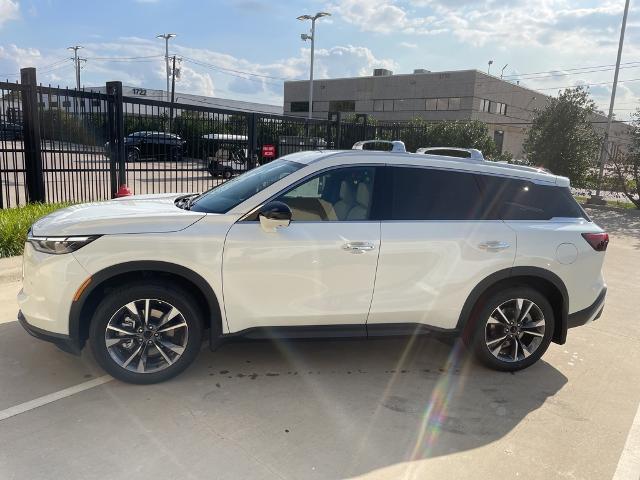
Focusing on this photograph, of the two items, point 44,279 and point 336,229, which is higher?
point 336,229

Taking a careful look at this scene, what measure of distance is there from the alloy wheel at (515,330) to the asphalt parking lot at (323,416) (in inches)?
8.1

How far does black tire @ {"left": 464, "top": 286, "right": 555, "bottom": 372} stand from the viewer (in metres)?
4.11

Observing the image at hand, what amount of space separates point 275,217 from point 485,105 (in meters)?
52.4

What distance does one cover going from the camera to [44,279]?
3.43 meters

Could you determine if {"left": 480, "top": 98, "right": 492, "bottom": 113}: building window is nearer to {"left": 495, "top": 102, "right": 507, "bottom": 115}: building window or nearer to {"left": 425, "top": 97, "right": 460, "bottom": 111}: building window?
{"left": 495, "top": 102, "right": 507, "bottom": 115}: building window

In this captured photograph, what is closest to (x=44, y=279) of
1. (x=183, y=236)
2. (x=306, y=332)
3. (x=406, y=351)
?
(x=183, y=236)

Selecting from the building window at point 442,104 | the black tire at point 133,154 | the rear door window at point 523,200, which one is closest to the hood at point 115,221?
the rear door window at point 523,200

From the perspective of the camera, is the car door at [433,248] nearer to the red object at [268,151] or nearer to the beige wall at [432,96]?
the red object at [268,151]

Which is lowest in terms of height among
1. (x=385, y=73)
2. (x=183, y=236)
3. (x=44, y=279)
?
(x=44, y=279)

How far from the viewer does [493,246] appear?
3977 millimetres

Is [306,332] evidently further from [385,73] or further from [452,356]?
[385,73]

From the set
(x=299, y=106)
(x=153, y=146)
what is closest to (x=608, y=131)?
(x=153, y=146)

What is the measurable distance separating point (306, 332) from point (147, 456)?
1.36 m

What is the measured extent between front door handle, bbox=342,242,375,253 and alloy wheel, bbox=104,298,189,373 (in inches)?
49.8
